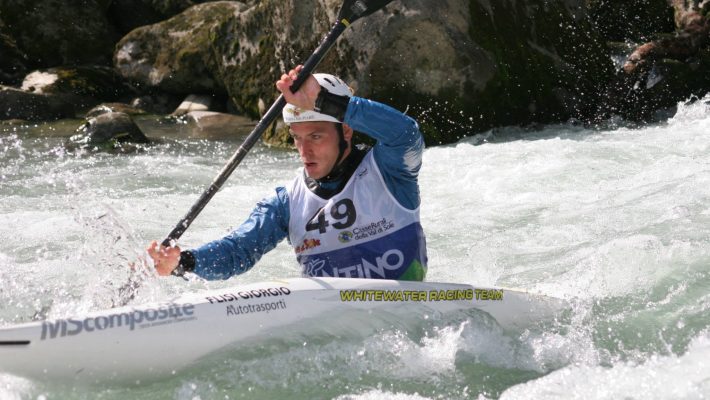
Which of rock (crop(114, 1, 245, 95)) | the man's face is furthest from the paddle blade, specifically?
rock (crop(114, 1, 245, 95))

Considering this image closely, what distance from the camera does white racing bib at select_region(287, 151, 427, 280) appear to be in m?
4.65

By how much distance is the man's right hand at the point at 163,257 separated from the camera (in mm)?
4363

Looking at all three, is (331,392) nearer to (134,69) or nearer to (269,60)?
(269,60)

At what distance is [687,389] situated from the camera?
3.87 meters

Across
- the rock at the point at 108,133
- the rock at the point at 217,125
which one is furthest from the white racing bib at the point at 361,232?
the rock at the point at 217,125

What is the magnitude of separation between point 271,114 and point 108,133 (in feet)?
25.7

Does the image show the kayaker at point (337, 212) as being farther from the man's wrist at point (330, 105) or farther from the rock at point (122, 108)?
the rock at point (122, 108)

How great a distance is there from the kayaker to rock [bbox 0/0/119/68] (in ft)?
46.3

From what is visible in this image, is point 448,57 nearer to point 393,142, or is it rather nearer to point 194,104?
point 194,104

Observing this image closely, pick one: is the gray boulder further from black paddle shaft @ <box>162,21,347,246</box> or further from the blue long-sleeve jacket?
the blue long-sleeve jacket

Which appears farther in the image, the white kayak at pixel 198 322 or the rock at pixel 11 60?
the rock at pixel 11 60

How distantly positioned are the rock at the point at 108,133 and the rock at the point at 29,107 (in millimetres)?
2202

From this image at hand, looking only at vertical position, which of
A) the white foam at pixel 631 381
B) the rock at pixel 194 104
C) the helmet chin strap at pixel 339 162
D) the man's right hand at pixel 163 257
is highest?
the helmet chin strap at pixel 339 162

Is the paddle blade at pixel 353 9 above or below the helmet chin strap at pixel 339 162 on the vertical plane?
above
